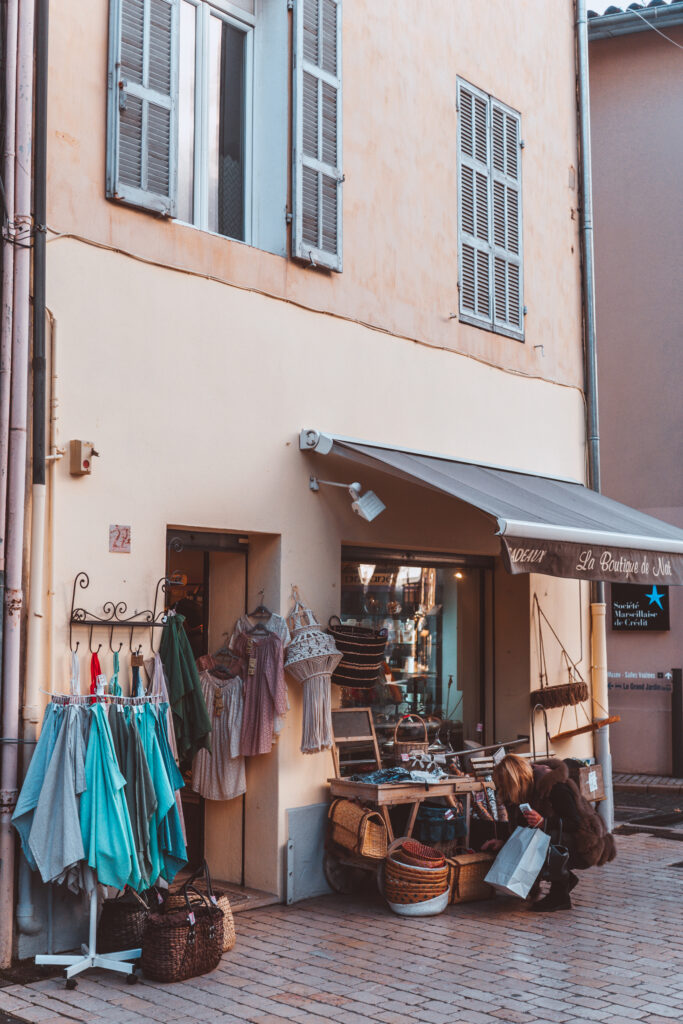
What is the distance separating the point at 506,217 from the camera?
10070 mm

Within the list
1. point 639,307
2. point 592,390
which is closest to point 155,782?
point 592,390

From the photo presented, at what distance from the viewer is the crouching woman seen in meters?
7.40

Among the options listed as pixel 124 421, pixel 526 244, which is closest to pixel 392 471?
pixel 124 421

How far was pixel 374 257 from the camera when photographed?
859 centimetres

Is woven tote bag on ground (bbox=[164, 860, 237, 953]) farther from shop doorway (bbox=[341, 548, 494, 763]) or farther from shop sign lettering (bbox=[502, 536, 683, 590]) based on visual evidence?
shop sign lettering (bbox=[502, 536, 683, 590])

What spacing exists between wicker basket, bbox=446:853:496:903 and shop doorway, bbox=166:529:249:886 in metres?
1.40

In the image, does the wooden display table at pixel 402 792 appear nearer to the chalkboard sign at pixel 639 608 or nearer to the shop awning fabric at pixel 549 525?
the shop awning fabric at pixel 549 525

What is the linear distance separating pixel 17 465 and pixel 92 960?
2.57 meters

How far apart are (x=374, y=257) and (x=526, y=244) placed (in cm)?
234

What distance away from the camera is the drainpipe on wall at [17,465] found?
5906 mm

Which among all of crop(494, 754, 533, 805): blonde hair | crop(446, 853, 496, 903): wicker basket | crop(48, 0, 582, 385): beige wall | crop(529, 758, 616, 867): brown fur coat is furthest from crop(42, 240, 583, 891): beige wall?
crop(529, 758, 616, 867): brown fur coat

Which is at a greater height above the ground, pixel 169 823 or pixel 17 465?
pixel 17 465

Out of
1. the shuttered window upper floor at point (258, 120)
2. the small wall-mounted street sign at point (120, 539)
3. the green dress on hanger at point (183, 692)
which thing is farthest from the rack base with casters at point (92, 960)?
the shuttered window upper floor at point (258, 120)

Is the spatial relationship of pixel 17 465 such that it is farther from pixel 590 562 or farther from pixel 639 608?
pixel 639 608
